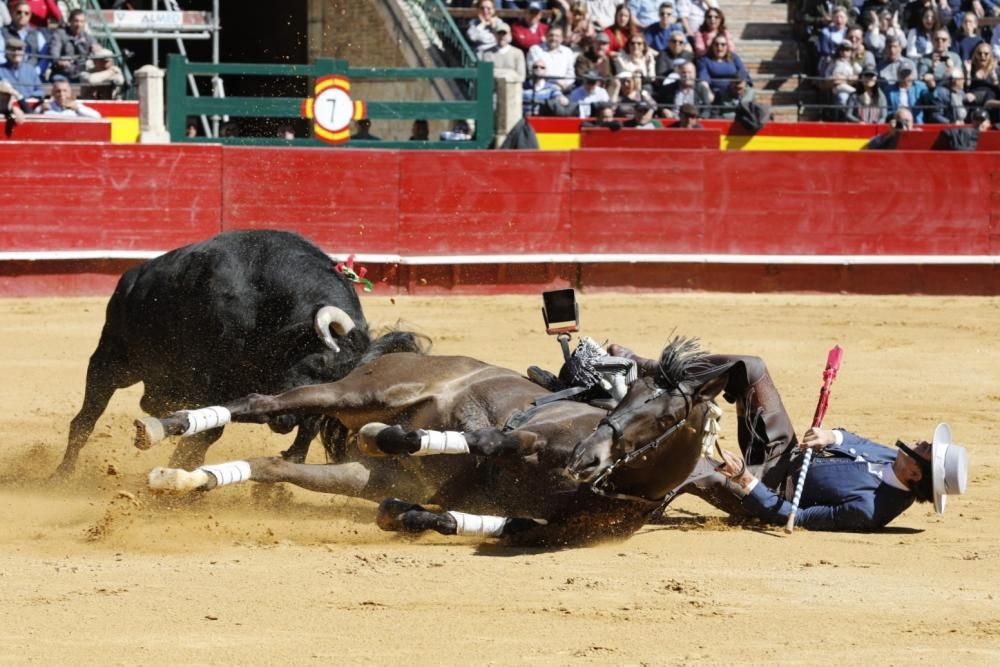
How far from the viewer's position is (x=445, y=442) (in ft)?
16.1

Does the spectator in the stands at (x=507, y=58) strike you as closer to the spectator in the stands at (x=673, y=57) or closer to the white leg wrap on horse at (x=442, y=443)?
the spectator in the stands at (x=673, y=57)

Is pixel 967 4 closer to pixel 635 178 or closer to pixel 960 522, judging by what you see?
pixel 635 178

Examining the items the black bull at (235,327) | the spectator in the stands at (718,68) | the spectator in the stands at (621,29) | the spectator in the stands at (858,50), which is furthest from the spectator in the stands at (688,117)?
the black bull at (235,327)

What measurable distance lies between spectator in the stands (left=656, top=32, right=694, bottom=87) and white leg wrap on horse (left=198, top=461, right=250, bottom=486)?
11.6 metres

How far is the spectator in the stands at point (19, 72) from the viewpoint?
14.0 metres

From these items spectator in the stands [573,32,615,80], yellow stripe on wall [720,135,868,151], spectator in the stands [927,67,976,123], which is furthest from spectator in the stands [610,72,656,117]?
spectator in the stands [927,67,976,123]

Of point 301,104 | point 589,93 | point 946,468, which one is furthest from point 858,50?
point 946,468

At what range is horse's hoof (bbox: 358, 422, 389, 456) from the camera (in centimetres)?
491

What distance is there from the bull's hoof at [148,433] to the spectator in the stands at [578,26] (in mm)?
11749

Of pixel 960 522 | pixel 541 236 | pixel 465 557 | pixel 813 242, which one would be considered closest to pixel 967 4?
pixel 813 242

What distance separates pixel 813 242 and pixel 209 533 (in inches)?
347

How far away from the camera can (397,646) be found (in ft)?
13.0

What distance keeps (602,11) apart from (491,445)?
12.7m

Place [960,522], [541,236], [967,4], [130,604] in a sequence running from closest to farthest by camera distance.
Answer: [130,604]
[960,522]
[541,236]
[967,4]
